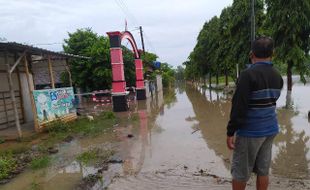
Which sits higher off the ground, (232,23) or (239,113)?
(232,23)

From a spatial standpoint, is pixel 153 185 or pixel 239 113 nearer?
pixel 239 113

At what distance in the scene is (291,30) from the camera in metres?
14.2

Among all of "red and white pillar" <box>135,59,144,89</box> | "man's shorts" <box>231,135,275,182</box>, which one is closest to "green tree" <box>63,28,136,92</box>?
"red and white pillar" <box>135,59,144,89</box>

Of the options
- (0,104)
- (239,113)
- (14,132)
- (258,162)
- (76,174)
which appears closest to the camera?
(239,113)

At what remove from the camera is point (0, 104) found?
12828 millimetres

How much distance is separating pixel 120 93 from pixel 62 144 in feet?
28.3

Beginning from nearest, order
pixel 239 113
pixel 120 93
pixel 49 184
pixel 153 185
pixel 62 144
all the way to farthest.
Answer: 1. pixel 239 113
2. pixel 153 185
3. pixel 49 184
4. pixel 62 144
5. pixel 120 93

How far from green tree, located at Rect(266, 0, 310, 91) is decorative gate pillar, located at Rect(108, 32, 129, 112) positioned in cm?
758

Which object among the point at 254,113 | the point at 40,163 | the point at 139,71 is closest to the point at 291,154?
the point at 254,113

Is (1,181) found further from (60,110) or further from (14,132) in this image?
(60,110)

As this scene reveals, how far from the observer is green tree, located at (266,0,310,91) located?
1397 centimetres

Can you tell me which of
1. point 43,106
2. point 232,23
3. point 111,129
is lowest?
point 111,129

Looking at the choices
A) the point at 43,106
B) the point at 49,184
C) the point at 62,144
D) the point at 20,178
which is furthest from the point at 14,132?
the point at 49,184

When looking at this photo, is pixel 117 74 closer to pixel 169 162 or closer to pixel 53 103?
pixel 53 103
